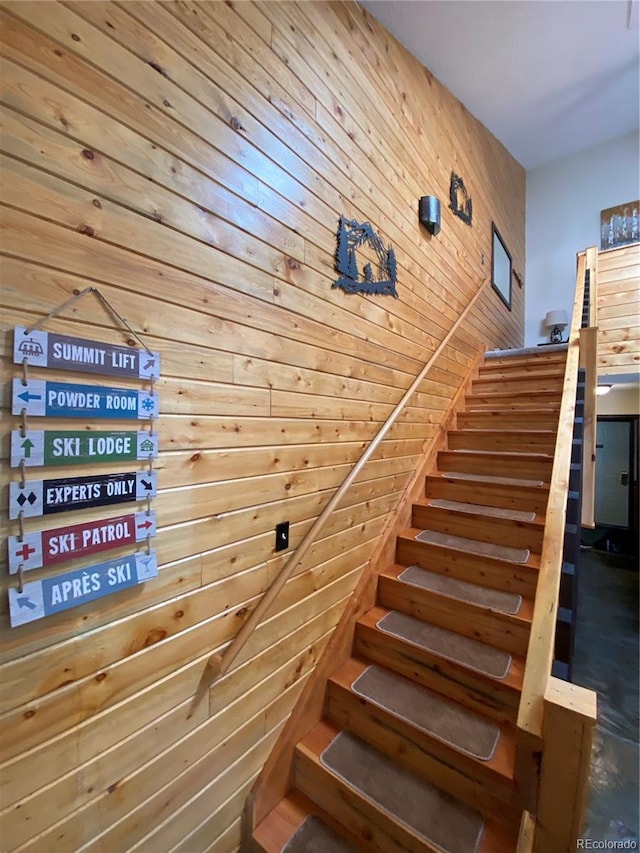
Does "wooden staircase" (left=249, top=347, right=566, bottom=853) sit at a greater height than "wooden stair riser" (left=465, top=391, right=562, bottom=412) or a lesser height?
lesser

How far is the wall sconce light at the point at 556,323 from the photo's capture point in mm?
5008

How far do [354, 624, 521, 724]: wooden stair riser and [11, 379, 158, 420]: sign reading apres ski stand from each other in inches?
67.1

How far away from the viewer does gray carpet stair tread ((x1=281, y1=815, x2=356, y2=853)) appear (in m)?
1.45

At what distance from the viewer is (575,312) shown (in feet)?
10.4

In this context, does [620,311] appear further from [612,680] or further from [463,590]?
[463,590]

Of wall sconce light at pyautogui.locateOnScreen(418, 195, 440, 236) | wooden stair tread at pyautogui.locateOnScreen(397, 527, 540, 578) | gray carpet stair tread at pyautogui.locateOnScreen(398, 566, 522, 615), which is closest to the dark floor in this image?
gray carpet stair tread at pyautogui.locateOnScreen(398, 566, 522, 615)

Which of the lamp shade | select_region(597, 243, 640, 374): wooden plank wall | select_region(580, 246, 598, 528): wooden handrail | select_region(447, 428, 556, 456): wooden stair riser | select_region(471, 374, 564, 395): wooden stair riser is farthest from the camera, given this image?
the lamp shade

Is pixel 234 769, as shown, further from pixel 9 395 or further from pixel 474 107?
pixel 474 107

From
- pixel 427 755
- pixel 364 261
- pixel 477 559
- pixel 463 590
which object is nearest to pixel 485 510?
pixel 477 559

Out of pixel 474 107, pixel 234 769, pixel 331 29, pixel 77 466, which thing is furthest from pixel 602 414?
pixel 77 466

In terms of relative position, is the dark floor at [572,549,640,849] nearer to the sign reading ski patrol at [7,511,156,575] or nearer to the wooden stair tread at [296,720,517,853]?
the wooden stair tread at [296,720,517,853]

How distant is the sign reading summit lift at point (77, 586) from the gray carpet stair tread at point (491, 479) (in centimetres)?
226

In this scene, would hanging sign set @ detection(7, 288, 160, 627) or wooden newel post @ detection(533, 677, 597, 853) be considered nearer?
hanging sign set @ detection(7, 288, 160, 627)

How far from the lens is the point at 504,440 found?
9.73ft
